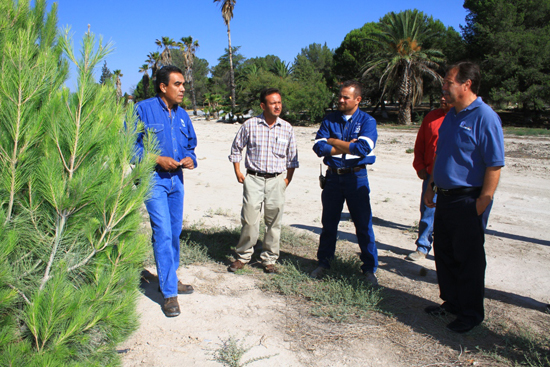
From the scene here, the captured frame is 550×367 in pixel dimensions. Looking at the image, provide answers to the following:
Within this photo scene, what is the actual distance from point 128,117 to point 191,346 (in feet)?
6.06

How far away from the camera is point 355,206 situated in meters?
4.36

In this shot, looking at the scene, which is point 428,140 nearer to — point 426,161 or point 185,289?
point 426,161

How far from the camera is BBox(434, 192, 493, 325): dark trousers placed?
331cm

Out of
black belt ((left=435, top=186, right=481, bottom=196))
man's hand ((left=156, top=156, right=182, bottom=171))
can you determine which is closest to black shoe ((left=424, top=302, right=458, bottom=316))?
black belt ((left=435, top=186, right=481, bottom=196))

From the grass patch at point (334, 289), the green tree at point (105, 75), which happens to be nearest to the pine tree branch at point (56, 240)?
the green tree at point (105, 75)

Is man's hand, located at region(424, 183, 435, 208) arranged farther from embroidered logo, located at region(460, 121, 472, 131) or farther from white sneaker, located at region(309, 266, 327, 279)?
white sneaker, located at region(309, 266, 327, 279)

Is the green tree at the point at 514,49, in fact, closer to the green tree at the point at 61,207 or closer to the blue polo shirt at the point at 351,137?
the blue polo shirt at the point at 351,137

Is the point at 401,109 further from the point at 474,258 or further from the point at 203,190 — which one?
the point at 474,258

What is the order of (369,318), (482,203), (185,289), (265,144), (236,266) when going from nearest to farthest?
(482,203) < (369,318) < (185,289) < (265,144) < (236,266)

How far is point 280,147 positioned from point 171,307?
2.03 metres

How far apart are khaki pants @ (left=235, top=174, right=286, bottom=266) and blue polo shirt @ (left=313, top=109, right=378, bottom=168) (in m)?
0.67

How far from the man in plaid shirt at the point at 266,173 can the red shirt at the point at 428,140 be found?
5.71 feet

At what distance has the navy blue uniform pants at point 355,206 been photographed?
14.2 feet

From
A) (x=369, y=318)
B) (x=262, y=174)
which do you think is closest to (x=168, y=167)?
(x=262, y=174)
